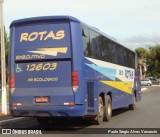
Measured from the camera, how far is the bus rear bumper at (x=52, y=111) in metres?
13.4

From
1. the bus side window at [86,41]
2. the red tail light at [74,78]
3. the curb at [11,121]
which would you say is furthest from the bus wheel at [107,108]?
the red tail light at [74,78]

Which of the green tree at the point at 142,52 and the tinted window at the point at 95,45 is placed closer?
the tinted window at the point at 95,45

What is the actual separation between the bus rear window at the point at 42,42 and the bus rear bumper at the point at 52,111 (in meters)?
1.63

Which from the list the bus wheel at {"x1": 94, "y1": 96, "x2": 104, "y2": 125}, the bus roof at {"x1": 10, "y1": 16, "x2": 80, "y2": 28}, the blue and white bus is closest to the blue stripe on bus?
the blue and white bus

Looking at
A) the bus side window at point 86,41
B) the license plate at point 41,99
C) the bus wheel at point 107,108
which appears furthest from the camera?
the bus wheel at point 107,108

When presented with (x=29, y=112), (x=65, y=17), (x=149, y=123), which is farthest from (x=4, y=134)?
(x=149, y=123)

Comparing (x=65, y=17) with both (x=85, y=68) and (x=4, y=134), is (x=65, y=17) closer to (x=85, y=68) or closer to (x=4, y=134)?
(x=85, y=68)

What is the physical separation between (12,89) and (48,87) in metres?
1.29

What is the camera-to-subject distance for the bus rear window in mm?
13766

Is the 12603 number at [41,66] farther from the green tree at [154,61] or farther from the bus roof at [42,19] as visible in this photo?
the green tree at [154,61]

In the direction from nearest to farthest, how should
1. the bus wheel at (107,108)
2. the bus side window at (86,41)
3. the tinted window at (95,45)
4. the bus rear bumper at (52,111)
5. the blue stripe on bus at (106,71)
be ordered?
the bus rear bumper at (52,111) → the bus side window at (86,41) → the tinted window at (95,45) → the blue stripe on bus at (106,71) → the bus wheel at (107,108)

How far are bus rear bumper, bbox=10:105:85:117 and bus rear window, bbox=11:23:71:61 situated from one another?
5.34ft

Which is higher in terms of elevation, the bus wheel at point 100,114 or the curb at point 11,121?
the bus wheel at point 100,114

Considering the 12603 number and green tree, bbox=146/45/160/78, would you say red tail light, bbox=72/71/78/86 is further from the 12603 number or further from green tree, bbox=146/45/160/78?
green tree, bbox=146/45/160/78
